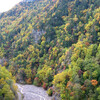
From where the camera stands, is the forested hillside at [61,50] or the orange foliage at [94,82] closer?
the orange foliage at [94,82]

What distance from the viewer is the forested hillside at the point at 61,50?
155 feet

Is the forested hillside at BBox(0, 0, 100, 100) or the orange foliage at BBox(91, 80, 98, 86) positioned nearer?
the orange foliage at BBox(91, 80, 98, 86)

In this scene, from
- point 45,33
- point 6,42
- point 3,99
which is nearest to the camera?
point 3,99

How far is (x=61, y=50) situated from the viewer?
71.3 metres

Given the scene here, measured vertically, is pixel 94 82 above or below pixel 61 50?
above

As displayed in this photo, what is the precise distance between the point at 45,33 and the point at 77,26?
25408 millimetres

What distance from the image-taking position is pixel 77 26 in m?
73.3

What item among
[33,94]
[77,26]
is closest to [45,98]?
[33,94]

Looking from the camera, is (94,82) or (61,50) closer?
(94,82)

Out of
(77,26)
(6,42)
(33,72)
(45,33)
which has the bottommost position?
(33,72)

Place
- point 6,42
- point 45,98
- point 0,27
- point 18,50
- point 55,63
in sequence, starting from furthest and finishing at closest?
point 0,27 < point 6,42 < point 18,50 < point 55,63 < point 45,98

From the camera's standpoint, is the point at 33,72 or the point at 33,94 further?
the point at 33,72

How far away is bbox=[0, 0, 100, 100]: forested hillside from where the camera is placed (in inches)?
1858

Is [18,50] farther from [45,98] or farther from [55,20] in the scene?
[45,98]
